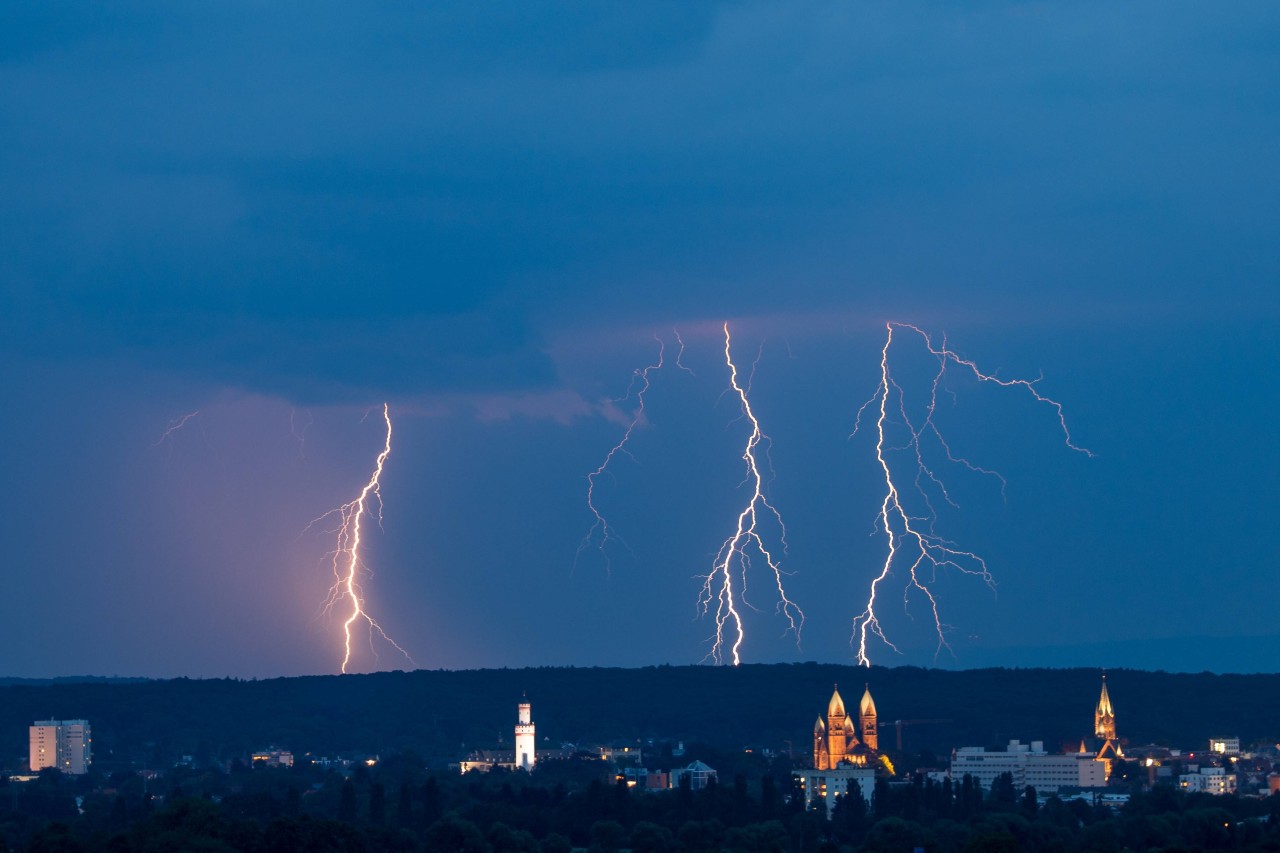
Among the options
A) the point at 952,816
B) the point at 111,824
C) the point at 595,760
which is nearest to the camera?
the point at 111,824

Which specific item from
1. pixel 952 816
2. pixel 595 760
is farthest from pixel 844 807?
pixel 595 760

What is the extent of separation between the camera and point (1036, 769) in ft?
561

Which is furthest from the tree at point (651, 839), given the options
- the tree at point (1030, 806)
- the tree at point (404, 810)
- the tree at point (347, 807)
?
the tree at point (1030, 806)

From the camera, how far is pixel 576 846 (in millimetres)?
105438

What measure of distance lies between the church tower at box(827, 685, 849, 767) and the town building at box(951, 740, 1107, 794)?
767cm

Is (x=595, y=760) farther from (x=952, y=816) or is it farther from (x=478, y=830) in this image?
(x=478, y=830)

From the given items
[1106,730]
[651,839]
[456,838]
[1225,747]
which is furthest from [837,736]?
[456,838]

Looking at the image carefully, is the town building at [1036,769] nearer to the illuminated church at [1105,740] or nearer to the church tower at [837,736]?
the illuminated church at [1105,740]

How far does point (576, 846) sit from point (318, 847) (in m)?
22.9

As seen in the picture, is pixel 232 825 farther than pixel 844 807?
No

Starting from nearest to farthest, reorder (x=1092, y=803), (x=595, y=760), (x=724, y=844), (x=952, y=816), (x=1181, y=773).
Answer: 1. (x=724, y=844)
2. (x=952, y=816)
3. (x=1092, y=803)
4. (x=1181, y=773)
5. (x=595, y=760)

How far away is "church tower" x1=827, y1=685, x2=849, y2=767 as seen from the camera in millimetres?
169125

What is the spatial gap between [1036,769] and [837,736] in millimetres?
13902

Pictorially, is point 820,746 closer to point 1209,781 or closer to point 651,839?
point 1209,781
